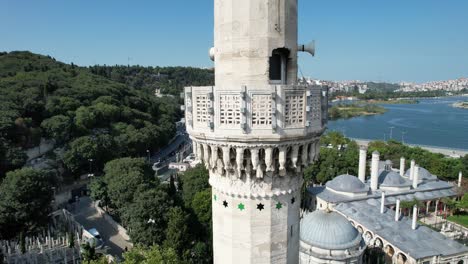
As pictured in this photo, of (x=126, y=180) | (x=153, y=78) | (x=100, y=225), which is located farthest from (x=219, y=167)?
(x=153, y=78)

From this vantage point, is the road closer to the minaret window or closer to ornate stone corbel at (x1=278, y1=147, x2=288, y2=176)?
ornate stone corbel at (x1=278, y1=147, x2=288, y2=176)

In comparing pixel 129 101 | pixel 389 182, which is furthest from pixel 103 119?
pixel 389 182

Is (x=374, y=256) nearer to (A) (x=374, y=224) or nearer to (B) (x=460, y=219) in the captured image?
(A) (x=374, y=224)

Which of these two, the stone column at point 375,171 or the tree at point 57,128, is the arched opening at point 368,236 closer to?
the stone column at point 375,171

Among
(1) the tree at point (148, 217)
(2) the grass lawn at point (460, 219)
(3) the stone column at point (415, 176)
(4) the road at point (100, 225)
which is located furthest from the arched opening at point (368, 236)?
(4) the road at point (100, 225)

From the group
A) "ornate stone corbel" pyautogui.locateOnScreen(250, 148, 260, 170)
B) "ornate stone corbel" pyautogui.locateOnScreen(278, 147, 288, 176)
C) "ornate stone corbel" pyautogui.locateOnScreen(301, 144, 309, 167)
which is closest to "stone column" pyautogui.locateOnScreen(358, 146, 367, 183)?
"ornate stone corbel" pyautogui.locateOnScreen(301, 144, 309, 167)
